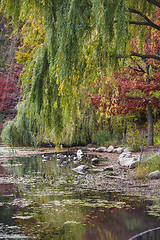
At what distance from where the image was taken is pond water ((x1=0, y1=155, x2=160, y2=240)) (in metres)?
4.20

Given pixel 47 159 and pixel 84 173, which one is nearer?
pixel 84 173

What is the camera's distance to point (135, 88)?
1191cm

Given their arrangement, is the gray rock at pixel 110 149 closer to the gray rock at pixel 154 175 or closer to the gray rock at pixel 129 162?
the gray rock at pixel 129 162

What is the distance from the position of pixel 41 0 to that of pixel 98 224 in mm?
3290

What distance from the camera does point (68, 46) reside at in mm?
4574

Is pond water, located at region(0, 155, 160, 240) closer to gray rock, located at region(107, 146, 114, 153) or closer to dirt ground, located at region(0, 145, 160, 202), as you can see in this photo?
dirt ground, located at region(0, 145, 160, 202)

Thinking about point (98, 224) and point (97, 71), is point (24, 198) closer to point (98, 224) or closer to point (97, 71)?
point (98, 224)

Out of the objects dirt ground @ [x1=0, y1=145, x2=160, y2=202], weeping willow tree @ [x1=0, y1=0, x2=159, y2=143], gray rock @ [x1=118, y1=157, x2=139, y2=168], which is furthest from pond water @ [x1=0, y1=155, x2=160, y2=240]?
gray rock @ [x1=118, y1=157, x2=139, y2=168]

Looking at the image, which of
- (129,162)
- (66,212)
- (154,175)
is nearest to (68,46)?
(66,212)

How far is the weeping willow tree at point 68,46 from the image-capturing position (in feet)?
14.3

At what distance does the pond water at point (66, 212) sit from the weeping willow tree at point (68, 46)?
4.03 ft

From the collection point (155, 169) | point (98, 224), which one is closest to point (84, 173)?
point (155, 169)

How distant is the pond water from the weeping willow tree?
4.03ft

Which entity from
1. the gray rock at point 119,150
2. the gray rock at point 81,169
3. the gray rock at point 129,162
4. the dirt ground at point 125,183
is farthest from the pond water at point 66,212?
the gray rock at point 119,150
